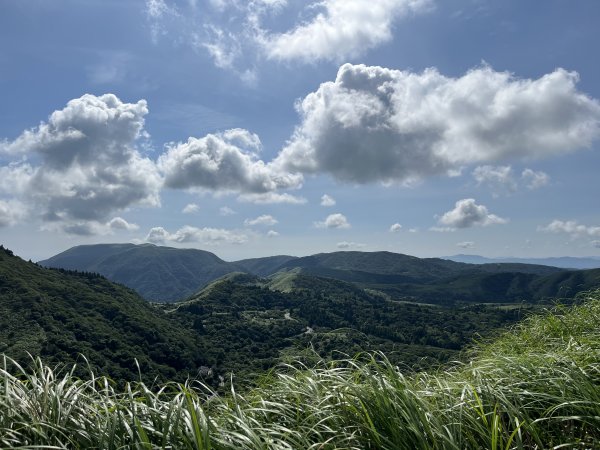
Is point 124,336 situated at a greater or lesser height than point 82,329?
lesser

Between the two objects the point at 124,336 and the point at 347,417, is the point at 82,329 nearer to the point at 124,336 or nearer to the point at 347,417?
the point at 124,336

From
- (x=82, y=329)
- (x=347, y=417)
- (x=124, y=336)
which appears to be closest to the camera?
(x=347, y=417)

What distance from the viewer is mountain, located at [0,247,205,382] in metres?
→ 102

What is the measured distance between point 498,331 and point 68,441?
32.9 feet

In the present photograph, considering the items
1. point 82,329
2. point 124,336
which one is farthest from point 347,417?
point 124,336

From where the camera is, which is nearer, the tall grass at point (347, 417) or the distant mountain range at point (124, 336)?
the tall grass at point (347, 417)

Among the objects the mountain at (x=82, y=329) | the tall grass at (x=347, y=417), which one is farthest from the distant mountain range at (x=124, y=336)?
the tall grass at (x=347, y=417)

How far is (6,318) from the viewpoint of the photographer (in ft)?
391

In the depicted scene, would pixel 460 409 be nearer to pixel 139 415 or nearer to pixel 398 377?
pixel 398 377

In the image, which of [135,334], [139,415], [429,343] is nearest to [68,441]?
[139,415]

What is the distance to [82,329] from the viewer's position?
418ft

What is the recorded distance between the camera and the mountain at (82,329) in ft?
336

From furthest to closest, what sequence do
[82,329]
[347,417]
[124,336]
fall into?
[124,336] → [82,329] → [347,417]

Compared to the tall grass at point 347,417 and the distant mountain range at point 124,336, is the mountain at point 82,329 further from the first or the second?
the tall grass at point 347,417
